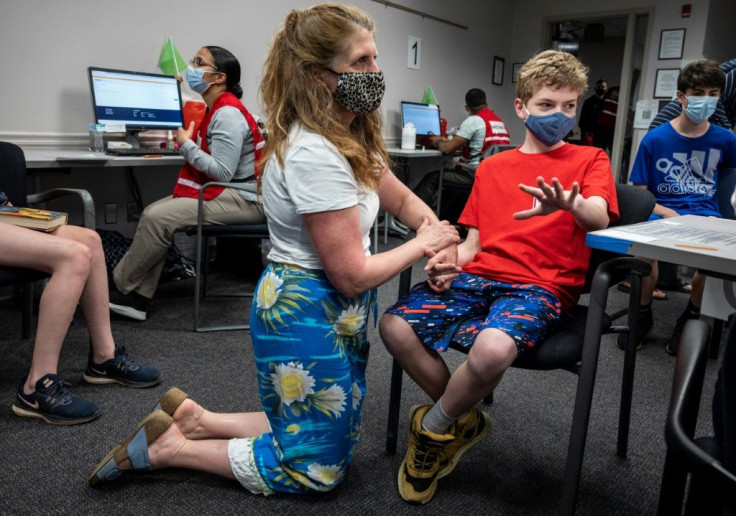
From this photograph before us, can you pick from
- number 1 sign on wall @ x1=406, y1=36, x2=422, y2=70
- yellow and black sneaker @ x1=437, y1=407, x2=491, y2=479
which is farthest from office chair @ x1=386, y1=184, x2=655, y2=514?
number 1 sign on wall @ x1=406, y1=36, x2=422, y2=70

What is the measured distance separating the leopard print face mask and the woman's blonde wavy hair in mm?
27

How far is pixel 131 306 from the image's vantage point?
2.52 metres

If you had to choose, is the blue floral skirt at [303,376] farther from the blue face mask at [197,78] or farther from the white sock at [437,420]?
the blue face mask at [197,78]

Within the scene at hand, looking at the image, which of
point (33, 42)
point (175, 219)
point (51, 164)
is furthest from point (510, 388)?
point (33, 42)

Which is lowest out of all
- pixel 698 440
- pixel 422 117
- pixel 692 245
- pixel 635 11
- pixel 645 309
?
pixel 645 309

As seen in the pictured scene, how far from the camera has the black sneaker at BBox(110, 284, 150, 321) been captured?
96.3 inches

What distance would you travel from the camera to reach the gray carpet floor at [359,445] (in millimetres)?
1305

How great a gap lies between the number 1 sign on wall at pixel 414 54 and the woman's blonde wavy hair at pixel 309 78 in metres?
4.21

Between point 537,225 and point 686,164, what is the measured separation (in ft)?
4.98

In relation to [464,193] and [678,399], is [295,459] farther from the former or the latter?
[464,193]

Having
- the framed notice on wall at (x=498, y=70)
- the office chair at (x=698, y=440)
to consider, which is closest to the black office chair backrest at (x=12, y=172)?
the office chair at (x=698, y=440)

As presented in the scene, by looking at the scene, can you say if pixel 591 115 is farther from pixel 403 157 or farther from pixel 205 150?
pixel 205 150

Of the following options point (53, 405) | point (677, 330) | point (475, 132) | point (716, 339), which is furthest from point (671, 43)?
point (53, 405)

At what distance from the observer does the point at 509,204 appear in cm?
146
